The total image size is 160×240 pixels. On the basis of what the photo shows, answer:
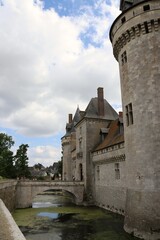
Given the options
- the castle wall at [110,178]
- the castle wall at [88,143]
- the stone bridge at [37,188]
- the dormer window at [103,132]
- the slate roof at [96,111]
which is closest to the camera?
the castle wall at [110,178]

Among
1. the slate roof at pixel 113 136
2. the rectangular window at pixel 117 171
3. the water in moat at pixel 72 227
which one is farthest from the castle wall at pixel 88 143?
the water in moat at pixel 72 227

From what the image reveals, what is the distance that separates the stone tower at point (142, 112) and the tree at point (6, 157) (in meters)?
28.5

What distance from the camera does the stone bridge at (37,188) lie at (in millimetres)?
23484

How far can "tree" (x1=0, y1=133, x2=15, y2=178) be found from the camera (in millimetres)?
37562

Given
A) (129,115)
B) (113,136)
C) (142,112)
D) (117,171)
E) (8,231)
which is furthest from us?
(113,136)

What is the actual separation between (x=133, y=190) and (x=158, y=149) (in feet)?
9.33

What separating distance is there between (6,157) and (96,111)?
18846 millimetres

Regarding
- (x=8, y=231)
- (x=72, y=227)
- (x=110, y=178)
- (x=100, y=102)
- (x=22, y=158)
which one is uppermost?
(x=100, y=102)

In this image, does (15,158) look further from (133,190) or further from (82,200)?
(133,190)

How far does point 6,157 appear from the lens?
38.4 meters

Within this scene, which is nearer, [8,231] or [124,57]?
[8,231]

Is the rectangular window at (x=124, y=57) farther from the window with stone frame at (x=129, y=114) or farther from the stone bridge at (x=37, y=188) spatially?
the stone bridge at (x=37, y=188)

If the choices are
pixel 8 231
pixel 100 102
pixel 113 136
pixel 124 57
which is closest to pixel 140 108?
pixel 124 57

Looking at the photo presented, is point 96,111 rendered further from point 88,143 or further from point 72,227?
point 72,227
